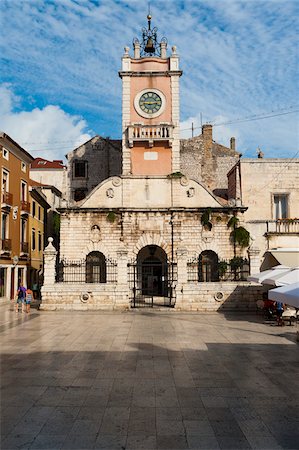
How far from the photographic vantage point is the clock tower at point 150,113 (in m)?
29.9

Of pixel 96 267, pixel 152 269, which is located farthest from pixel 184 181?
pixel 96 267

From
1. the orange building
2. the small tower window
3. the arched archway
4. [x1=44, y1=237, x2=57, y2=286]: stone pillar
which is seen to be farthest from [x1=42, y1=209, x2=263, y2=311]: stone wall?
the small tower window

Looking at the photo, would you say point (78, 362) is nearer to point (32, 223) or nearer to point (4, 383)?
point (4, 383)

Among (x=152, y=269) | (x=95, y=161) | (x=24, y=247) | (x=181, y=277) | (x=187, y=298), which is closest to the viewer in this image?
(x=187, y=298)

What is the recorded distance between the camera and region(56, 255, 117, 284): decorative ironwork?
89.9ft

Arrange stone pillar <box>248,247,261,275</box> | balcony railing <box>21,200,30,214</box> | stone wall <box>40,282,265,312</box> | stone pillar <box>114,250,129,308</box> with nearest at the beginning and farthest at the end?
1. stone wall <box>40,282,265,312</box>
2. stone pillar <box>114,250,129,308</box>
3. stone pillar <box>248,247,261,275</box>
4. balcony railing <box>21,200,30,214</box>

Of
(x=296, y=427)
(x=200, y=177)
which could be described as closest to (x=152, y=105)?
(x=200, y=177)

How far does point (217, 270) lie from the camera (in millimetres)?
28031

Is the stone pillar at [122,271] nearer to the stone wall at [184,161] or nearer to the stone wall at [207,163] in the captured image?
the stone wall at [184,161]

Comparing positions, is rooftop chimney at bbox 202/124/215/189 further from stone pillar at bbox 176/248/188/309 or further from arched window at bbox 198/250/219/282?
stone pillar at bbox 176/248/188/309

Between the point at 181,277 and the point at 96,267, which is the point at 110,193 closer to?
the point at 96,267

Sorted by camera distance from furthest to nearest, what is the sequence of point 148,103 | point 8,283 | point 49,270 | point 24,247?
1. point 24,247
2. point 148,103
3. point 8,283
4. point 49,270

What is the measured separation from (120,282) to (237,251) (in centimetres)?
945

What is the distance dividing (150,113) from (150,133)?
6.40 feet
